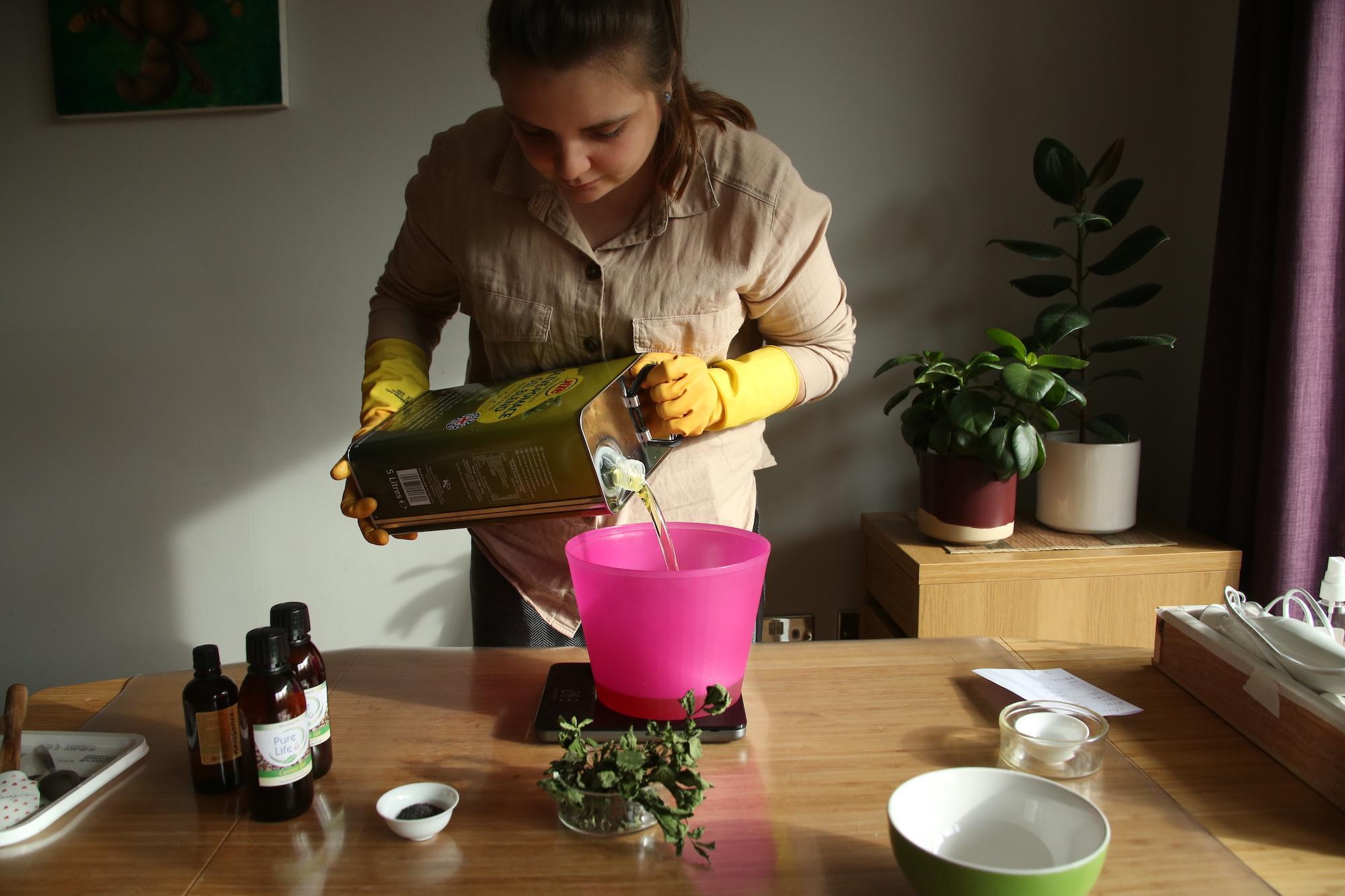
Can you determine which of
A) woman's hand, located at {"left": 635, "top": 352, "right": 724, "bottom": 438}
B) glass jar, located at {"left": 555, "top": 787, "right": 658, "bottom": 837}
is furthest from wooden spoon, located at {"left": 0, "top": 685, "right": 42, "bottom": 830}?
woman's hand, located at {"left": 635, "top": 352, "right": 724, "bottom": 438}

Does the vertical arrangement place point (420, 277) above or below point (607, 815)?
above

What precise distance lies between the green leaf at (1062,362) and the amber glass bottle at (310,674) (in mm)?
1348

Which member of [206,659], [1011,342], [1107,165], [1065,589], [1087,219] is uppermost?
[1107,165]

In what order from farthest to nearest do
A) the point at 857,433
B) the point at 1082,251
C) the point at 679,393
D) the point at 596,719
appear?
the point at 857,433 → the point at 1082,251 → the point at 679,393 → the point at 596,719

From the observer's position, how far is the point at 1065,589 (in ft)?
5.96

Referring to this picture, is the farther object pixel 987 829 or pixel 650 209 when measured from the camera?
pixel 650 209

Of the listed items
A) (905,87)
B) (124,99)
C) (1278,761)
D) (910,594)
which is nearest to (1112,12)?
(905,87)

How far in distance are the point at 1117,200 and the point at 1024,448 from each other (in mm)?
536

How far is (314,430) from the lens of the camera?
228 centimetres

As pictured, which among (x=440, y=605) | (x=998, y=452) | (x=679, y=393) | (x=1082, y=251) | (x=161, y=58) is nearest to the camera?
(x=679, y=393)

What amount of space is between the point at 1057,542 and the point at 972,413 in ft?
1.09

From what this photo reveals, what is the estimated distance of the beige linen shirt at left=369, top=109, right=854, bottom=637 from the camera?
1.24 meters

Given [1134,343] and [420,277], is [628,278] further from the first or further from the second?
[1134,343]

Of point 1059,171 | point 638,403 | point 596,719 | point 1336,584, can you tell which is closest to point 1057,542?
point 1059,171
